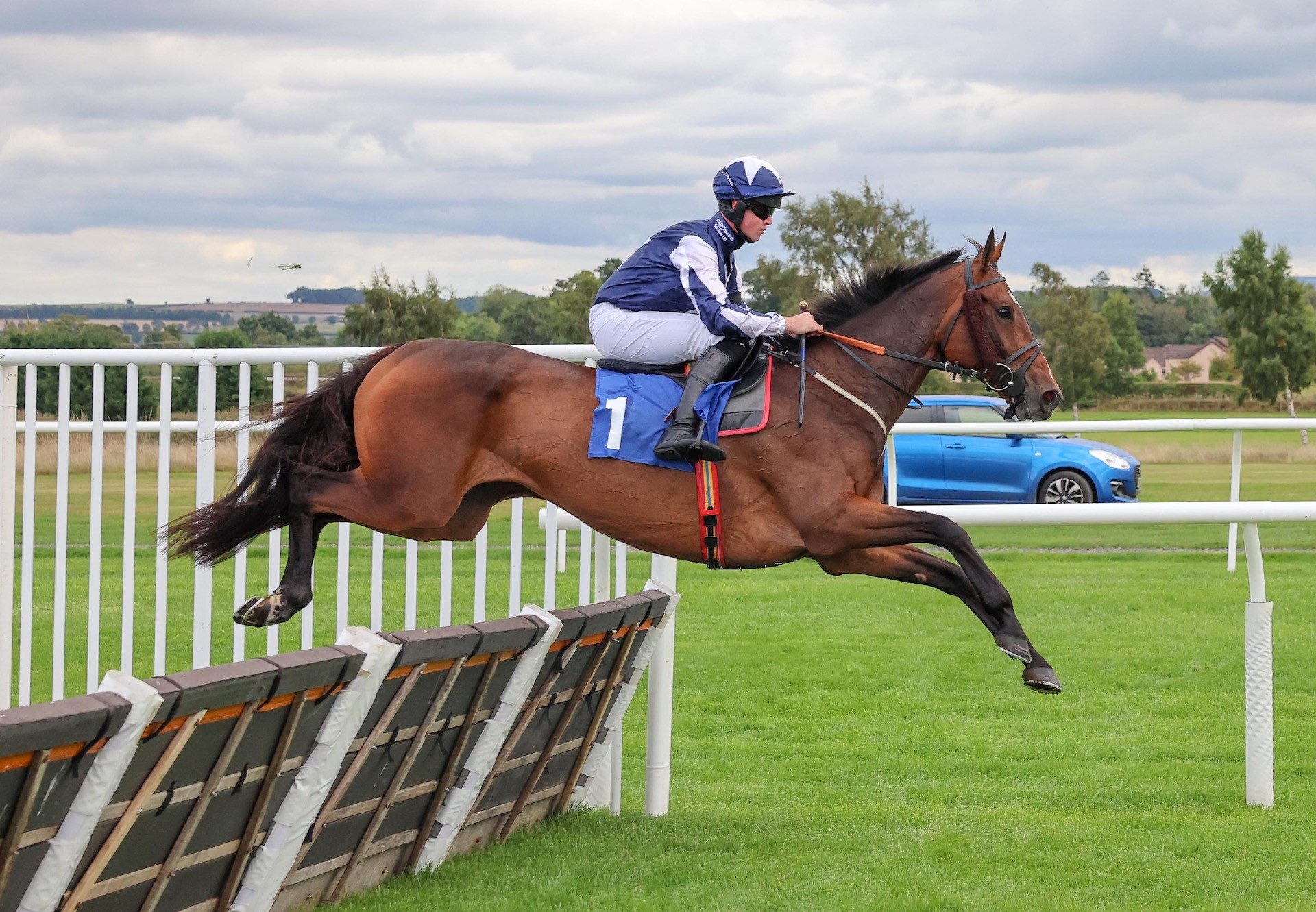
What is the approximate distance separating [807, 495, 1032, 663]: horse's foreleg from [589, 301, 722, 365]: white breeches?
0.66 metres

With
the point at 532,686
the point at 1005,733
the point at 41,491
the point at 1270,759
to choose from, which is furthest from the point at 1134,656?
the point at 41,491

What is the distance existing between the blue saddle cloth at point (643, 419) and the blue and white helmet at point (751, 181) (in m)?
0.57

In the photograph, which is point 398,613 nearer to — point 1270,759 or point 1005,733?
point 1005,733

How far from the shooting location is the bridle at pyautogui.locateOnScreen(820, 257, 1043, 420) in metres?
4.43

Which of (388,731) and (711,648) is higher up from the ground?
(388,731)

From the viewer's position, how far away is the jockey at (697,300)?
171 inches

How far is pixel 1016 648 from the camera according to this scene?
163 inches

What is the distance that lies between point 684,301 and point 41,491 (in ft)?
38.4

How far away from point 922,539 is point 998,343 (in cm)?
69

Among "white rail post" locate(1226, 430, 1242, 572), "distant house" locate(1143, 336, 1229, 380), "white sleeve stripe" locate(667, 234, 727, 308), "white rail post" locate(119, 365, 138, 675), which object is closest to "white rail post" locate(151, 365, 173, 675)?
"white rail post" locate(119, 365, 138, 675)

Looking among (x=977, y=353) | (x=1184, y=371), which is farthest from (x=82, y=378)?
(x=1184, y=371)

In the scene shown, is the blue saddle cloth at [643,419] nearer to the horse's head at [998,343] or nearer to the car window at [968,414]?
the horse's head at [998,343]

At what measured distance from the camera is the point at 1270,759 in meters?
4.60

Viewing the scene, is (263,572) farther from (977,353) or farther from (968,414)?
(968,414)
